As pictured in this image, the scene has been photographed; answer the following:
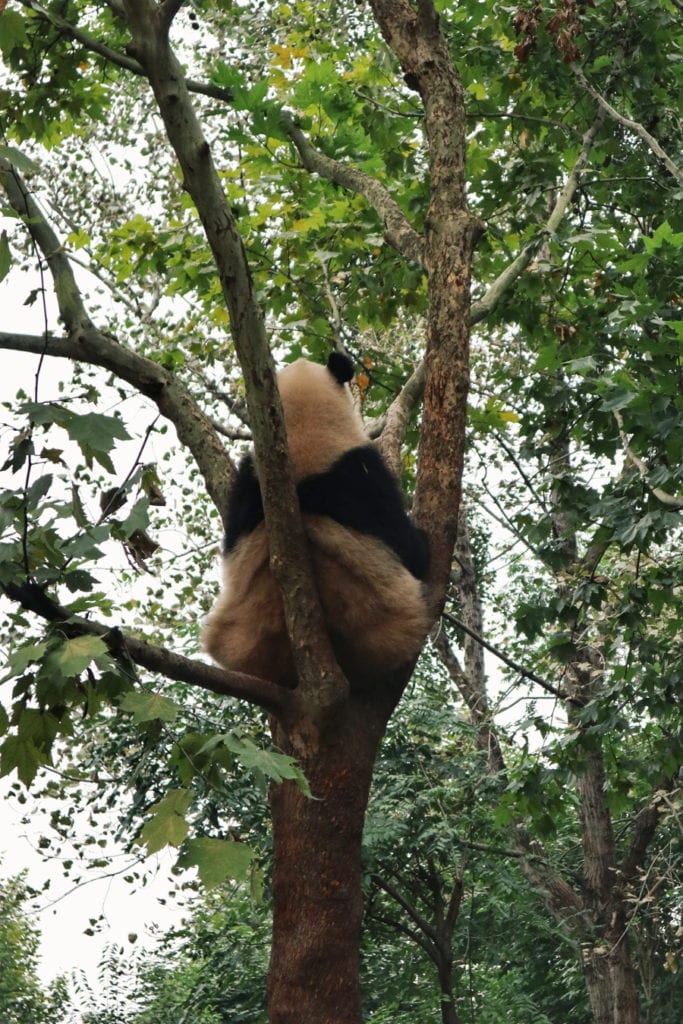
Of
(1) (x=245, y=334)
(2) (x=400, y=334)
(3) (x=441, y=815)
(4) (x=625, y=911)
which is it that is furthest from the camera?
(2) (x=400, y=334)

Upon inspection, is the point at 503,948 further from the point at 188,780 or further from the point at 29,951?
the point at 188,780

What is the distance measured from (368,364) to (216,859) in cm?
474

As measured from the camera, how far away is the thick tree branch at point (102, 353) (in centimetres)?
327

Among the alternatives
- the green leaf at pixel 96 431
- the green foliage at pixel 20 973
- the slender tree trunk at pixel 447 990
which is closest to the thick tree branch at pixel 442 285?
the green leaf at pixel 96 431

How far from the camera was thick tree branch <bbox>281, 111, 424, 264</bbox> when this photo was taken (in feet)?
16.9

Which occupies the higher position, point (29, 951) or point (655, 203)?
point (655, 203)

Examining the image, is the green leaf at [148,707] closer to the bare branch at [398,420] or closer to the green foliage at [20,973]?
the bare branch at [398,420]

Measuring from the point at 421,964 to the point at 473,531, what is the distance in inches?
203

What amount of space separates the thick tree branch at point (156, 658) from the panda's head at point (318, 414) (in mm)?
898

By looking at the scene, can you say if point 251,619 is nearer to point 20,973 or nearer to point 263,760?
point 263,760

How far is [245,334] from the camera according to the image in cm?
313

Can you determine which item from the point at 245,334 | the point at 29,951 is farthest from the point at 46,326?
the point at 29,951

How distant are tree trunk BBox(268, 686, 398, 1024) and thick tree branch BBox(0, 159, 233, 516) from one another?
1101 millimetres

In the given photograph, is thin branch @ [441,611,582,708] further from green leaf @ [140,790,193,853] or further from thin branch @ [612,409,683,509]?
green leaf @ [140,790,193,853]
